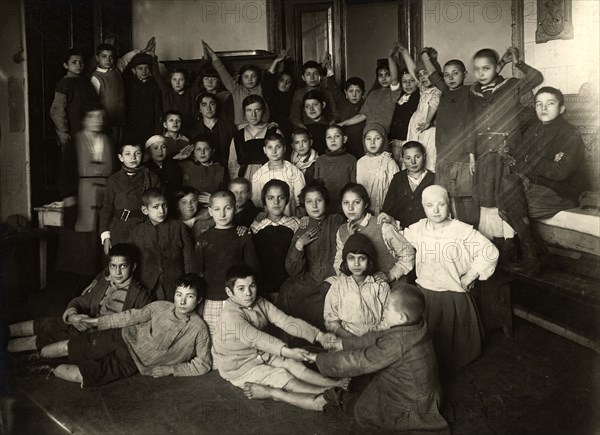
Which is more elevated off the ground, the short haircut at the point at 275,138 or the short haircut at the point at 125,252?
the short haircut at the point at 275,138

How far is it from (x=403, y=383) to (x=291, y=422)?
1.82ft

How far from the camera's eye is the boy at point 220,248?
3305 millimetres

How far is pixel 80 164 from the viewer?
13.4 feet

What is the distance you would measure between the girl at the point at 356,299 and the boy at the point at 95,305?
3.65ft

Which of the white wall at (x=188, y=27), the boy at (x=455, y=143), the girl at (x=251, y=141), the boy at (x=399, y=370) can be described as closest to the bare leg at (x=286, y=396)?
the boy at (x=399, y=370)

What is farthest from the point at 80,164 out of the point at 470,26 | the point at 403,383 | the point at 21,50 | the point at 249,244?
the point at 470,26

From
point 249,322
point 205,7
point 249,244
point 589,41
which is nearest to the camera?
point 249,322

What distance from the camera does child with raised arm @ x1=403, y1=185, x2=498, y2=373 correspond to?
10.4 ft

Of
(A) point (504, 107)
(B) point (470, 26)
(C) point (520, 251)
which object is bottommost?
(C) point (520, 251)

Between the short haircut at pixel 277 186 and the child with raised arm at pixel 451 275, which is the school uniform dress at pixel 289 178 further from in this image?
the child with raised arm at pixel 451 275

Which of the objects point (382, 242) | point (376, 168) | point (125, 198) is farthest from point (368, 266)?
point (125, 198)

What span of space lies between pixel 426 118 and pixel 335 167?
798 mm

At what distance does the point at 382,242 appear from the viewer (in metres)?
3.37

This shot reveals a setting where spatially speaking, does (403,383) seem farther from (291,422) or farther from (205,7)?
(205,7)
